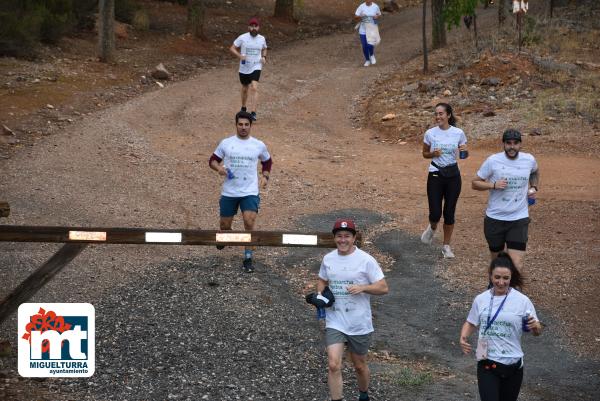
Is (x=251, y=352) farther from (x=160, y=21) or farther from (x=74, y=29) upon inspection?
(x=160, y=21)

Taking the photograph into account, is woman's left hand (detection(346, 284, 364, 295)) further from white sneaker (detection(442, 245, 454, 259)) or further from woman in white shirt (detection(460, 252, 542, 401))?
white sneaker (detection(442, 245, 454, 259))

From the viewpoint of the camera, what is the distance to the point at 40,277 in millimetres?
9555

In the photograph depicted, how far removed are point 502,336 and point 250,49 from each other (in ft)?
42.3

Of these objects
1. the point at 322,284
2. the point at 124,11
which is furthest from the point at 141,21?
the point at 322,284

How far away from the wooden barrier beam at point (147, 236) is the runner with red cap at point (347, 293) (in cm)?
86

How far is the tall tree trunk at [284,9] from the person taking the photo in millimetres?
34544

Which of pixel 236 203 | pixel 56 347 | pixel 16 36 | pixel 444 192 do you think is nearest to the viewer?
pixel 56 347

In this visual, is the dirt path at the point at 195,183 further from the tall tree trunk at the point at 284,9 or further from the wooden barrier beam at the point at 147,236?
the tall tree trunk at the point at 284,9

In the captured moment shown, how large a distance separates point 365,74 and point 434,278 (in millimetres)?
14999

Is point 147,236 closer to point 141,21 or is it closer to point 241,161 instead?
point 241,161

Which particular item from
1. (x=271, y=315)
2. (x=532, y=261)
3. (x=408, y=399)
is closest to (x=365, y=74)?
(x=532, y=261)

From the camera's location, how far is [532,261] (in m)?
13.6

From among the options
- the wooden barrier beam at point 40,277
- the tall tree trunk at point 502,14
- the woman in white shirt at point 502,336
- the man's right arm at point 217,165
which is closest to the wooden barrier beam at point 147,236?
the wooden barrier beam at point 40,277

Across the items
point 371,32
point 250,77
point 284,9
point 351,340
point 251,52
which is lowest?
A: point 351,340
